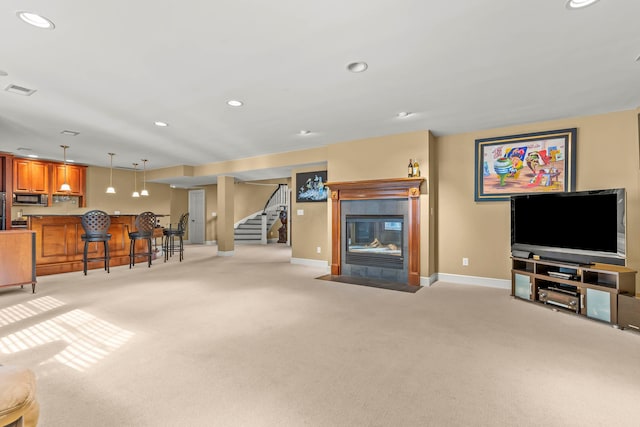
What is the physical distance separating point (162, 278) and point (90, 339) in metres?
2.67

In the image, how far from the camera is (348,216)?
5.48m

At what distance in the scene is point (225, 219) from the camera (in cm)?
830

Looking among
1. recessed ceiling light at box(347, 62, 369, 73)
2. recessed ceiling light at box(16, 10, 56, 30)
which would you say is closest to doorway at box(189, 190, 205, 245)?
recessed ceiling light at box(16, 10, 56, 30)

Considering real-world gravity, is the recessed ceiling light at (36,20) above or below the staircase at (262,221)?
above

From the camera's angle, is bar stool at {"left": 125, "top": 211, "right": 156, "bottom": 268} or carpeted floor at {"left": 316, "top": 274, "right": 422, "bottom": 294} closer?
carpeted floor at {"left": 316, "top": 274, "right": 422, "bottom": 294}

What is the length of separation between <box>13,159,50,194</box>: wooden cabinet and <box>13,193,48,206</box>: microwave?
21 centimetres

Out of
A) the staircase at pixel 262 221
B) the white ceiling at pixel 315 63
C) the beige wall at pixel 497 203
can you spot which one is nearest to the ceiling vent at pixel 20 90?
the white ceiling at pixel 315 63

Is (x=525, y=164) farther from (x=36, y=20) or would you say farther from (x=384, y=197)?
(x=36, y=20)

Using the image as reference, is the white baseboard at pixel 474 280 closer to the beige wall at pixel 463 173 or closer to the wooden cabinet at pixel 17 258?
the beige wall at pixel 463 173

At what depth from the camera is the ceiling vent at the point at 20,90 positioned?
127 inches

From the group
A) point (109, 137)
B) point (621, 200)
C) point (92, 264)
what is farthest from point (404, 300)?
point (92, 264)

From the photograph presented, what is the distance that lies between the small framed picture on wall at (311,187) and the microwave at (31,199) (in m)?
6.35

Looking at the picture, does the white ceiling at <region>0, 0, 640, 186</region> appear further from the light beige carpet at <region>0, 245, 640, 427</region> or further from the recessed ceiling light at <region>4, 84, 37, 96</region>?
the light beige carpet at <region>0, 245, 640, 427</region>

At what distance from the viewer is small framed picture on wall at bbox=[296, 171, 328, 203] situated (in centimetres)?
682
